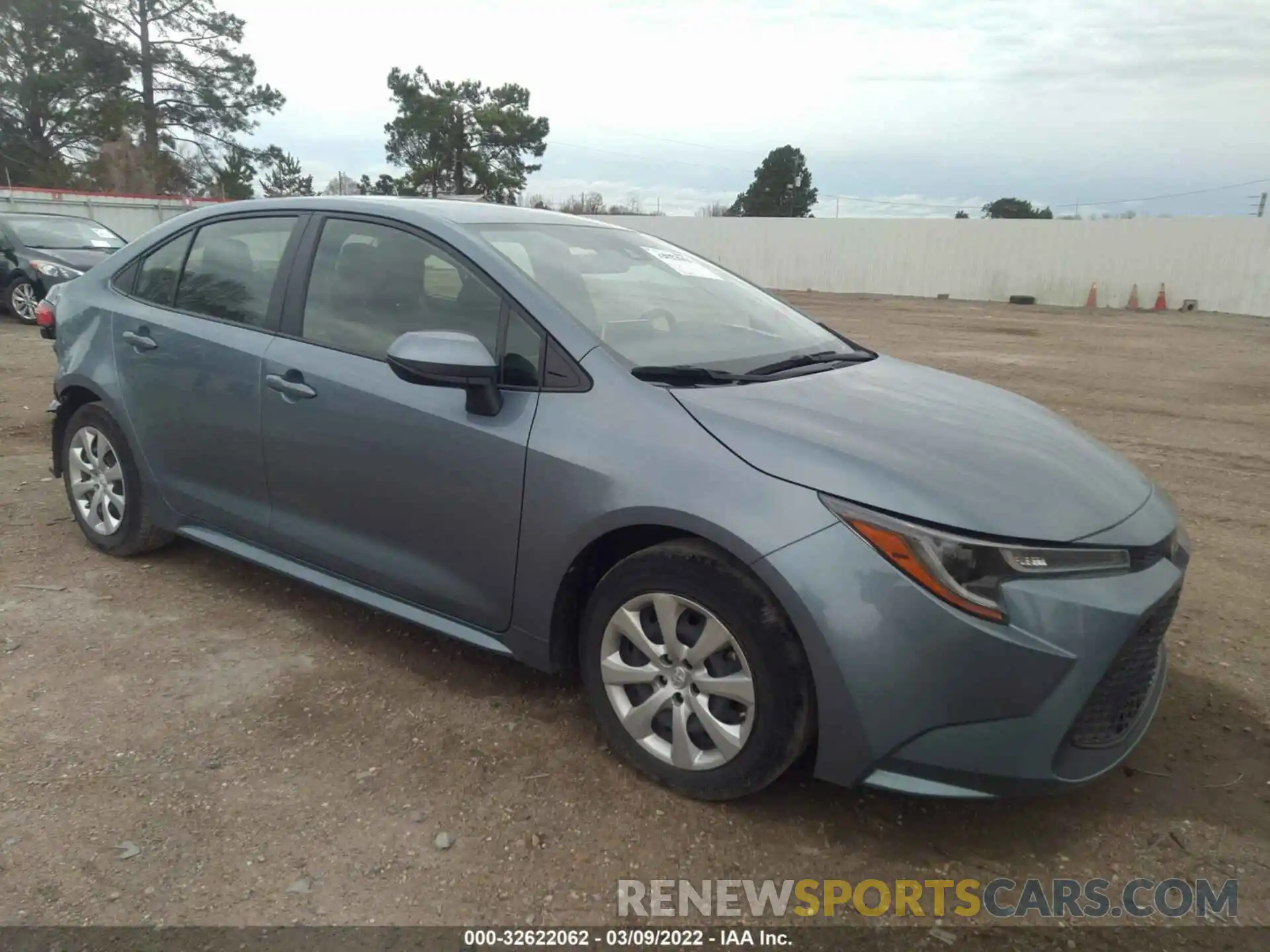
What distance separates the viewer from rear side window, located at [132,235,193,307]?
3.87 metres

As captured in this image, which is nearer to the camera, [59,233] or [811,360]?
[811,360]

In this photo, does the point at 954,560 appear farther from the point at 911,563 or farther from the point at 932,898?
the point at 932,898

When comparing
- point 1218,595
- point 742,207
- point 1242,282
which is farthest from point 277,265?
point 742,207

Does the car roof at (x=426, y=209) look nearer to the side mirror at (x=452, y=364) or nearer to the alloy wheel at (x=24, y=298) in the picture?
the side mirror at (x=452, y=364)

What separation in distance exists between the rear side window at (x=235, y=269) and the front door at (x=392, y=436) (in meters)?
0.22

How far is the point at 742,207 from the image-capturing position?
184 feet

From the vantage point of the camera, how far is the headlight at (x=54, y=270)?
39.5 feet

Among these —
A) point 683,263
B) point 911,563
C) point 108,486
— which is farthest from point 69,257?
point 911,563

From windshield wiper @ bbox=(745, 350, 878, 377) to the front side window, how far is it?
87cm

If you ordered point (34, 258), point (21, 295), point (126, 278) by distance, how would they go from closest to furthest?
point (126, 278) < point (34, 258) < point (21, 295)

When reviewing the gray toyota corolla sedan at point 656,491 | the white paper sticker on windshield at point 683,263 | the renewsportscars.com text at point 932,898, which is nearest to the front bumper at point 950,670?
the gray toyota corolla sedan at point 656,491

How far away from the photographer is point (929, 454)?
2.43 meters

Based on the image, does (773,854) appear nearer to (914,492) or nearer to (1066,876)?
(1066,876)

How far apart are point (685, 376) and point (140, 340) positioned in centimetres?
249
